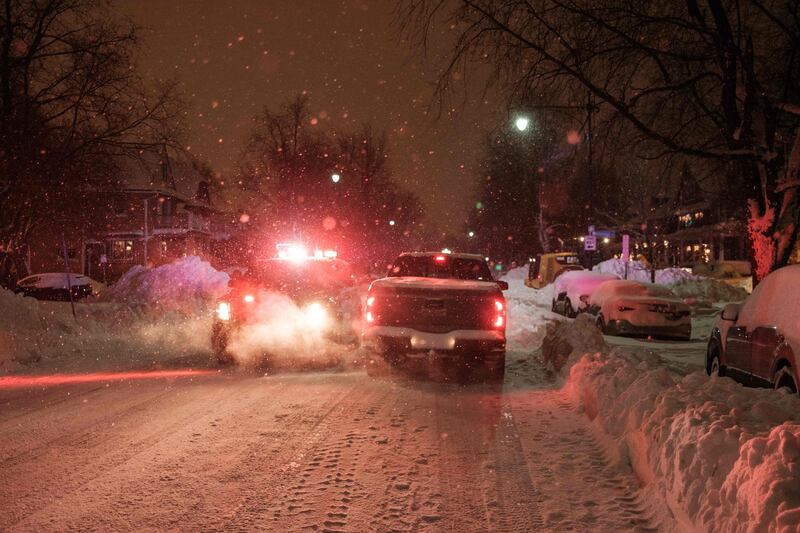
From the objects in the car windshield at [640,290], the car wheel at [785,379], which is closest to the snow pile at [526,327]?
the car windshield at [640,290]

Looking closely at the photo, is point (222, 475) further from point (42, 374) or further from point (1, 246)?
point (1, 246)

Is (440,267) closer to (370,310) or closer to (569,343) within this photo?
(370,310)

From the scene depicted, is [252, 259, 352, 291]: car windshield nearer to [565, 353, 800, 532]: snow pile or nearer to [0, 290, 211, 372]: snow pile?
[0, 290, 211, 372]: snow pile

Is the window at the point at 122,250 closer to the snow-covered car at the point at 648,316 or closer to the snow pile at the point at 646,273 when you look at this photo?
the snow pile at the point at 646,273

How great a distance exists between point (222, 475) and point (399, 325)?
4518mm

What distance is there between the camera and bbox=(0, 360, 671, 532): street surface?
4.20 meters

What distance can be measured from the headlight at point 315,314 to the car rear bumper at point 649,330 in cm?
811

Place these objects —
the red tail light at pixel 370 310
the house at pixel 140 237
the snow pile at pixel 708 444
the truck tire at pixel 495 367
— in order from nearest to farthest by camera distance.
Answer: the snow pile at pixel 708 444, the truck tire at pixel 495 367, the red tail light at pixel 370 310, the house at pixel 140 237

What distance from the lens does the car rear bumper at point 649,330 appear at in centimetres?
1609

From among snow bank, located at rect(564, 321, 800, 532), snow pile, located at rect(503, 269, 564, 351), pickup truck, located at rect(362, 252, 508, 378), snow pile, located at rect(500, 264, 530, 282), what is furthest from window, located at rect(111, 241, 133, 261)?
snow bank, located at rect(564, 321, 800, 532)

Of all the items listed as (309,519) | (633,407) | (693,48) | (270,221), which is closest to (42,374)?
(309,519)

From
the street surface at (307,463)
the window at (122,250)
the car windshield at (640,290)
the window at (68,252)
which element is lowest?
the street surface at (307,463)

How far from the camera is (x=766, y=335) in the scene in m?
6.73

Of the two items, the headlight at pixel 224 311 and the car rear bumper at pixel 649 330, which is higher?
the headlight at pixel 224 311
